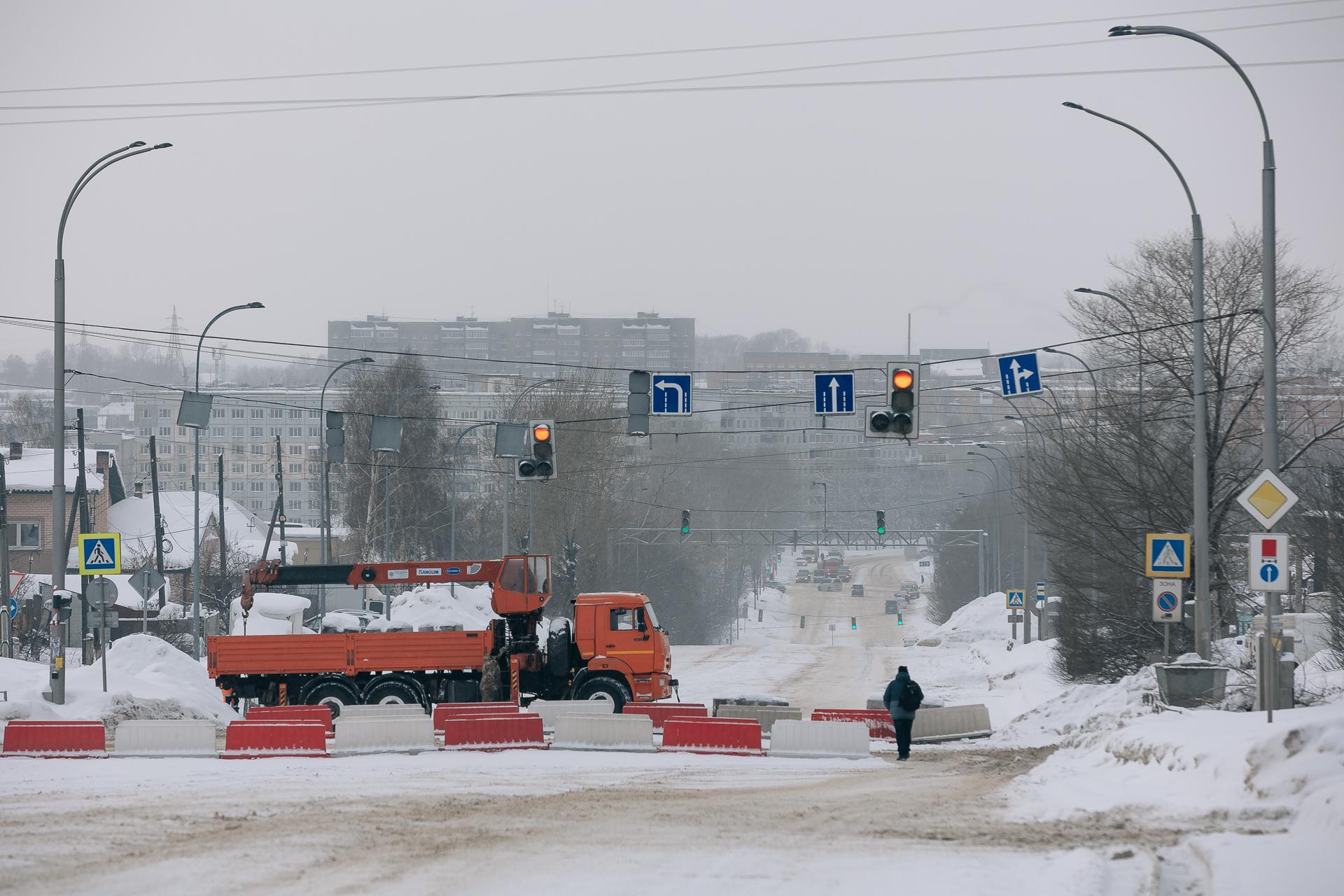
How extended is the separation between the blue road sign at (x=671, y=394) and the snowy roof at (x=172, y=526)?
4931 cm

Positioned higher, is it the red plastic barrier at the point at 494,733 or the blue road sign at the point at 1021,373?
A: the blue road sign at the point at 1021,373

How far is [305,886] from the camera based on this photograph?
32.5 feet

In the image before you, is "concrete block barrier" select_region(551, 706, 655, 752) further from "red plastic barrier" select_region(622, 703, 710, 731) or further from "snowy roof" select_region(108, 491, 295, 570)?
"snowy roof" select_region(108, 491, 295, 570)

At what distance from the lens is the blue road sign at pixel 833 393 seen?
27656 millimetres

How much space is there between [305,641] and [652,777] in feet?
39.1

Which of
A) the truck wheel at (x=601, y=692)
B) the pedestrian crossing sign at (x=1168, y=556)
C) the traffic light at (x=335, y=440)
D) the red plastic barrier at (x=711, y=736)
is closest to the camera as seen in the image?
the red plastic barrier at (x=711, y=736)

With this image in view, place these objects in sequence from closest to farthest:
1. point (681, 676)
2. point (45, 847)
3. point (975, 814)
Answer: point (45, 847), point (975, 814), point (681, 676)

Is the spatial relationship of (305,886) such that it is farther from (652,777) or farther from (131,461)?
(131,461)

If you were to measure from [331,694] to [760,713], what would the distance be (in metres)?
8.49

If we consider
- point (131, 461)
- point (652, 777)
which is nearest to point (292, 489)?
point (131, 461)

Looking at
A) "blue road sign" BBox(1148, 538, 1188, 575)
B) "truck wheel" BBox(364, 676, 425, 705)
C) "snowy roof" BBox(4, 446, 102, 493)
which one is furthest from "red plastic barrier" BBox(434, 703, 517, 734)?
"snowy roof" BBox(4, 446, 102, 493)

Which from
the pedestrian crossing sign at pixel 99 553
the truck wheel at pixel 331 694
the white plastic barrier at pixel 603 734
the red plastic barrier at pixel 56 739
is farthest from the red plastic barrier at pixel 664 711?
the pedestrian crossing sign at pixel 99 553

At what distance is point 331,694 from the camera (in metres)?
27.4

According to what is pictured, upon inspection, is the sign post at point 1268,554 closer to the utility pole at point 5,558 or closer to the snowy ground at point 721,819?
the snowy ground at point 721,819
